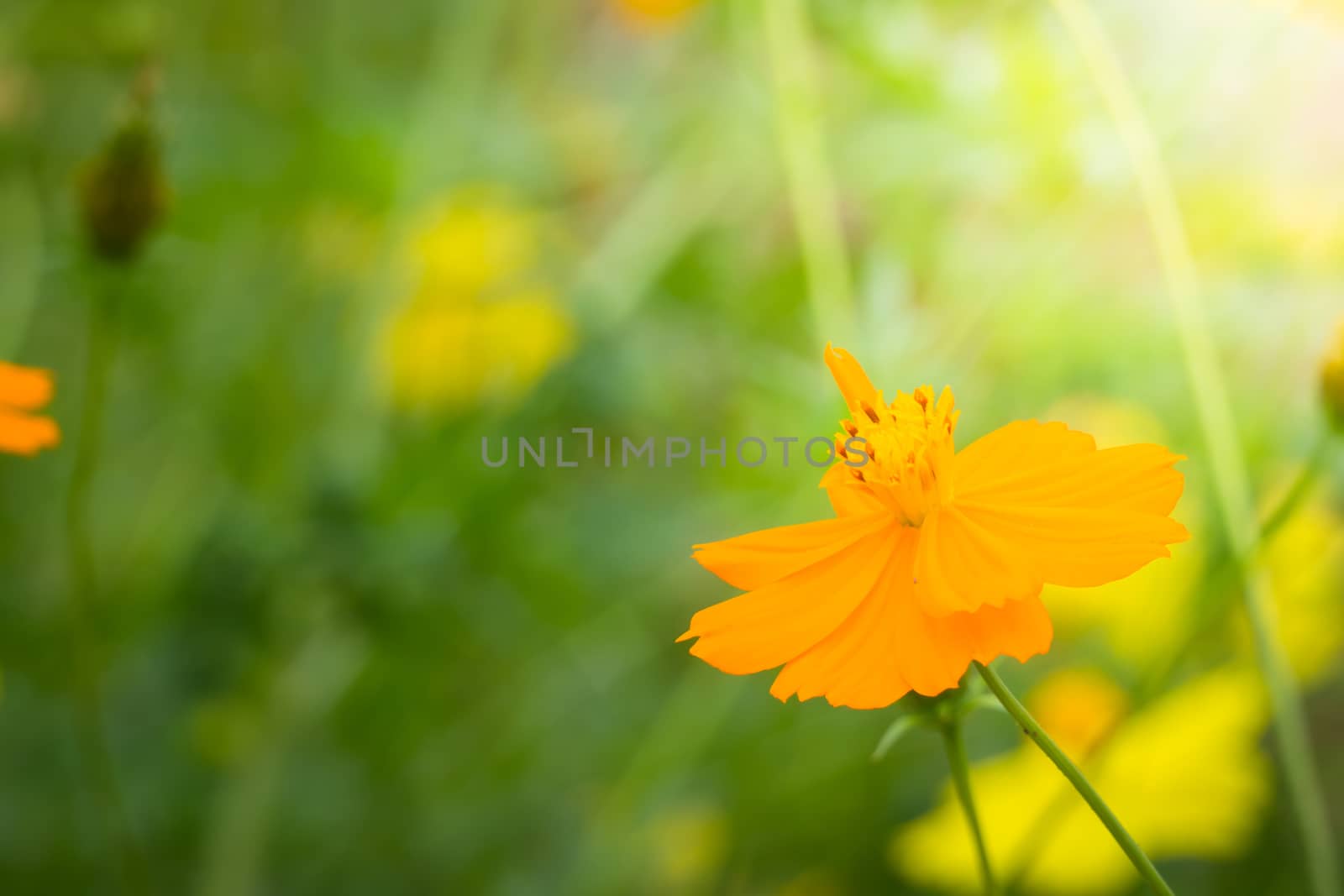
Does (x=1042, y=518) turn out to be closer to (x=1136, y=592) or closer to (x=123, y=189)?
(x=123, y=189)

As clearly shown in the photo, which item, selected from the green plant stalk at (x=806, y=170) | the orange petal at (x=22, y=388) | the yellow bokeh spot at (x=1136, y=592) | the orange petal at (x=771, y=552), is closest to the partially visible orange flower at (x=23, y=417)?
the orange petal at (x=22, y=388)

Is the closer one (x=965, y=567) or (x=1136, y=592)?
(x=965, y=567)

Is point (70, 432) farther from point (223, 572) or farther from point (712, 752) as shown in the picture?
point (712, 752)

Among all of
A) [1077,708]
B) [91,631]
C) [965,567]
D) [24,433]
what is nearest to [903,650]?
[965,567]

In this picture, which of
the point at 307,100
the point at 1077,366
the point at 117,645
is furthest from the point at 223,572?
the point at 1077,366

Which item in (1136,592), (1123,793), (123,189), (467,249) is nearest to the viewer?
(123,189)

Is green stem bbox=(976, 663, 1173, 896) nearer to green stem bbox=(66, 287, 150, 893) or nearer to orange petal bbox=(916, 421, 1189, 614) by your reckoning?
orange petal bbox=(916, 421, 1189, 614)

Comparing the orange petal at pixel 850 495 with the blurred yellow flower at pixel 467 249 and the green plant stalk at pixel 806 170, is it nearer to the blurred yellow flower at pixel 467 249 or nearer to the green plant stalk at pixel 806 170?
Answer: the green plant stalk at pixel 806 170
